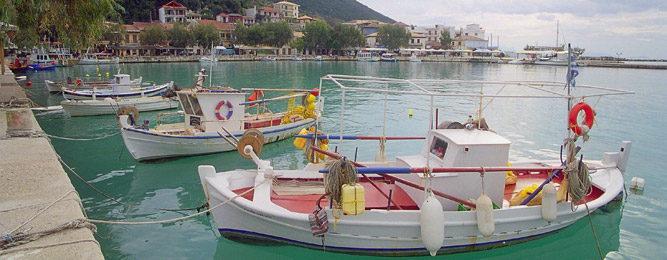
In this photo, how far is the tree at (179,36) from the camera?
9525 cm

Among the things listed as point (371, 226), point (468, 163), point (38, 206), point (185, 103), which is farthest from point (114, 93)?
point (468, 163)

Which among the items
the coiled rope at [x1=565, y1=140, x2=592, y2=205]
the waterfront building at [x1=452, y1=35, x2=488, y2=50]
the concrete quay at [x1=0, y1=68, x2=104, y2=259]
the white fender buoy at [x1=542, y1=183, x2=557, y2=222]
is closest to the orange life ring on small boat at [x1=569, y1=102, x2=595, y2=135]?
the coiled rope at [x1=565, y1=140, x2=592, y2=205]

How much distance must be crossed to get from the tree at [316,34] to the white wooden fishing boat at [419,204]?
104675 millimetres

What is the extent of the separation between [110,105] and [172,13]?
106365mm

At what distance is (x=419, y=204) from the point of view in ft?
28.0

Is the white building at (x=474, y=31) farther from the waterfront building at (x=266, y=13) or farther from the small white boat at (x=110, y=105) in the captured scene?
the small white boat at (x=110, y=105)

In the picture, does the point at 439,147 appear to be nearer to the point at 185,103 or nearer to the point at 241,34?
the point at 185,103

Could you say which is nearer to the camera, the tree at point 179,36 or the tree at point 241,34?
the tree at point 179,36

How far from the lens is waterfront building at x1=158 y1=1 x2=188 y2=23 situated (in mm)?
120375

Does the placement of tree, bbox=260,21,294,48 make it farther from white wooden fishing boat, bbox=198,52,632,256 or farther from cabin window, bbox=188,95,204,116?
A: white wooden fishing boat, bbox=198,52,632,256

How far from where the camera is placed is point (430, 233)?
7.57 meters

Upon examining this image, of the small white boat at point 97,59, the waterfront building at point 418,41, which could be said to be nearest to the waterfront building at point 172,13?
the small white boat at point 97,59

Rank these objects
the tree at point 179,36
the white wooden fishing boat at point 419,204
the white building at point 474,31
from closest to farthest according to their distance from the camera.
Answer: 1. the white wooden fishing boat at point 419,204
2. the tree at point 179,36
3. the white building at point 474,31

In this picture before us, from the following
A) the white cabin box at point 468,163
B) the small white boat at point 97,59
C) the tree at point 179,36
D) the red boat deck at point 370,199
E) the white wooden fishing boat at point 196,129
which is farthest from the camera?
the tree at point 179,36
